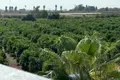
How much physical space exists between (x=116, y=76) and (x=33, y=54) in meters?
13.0

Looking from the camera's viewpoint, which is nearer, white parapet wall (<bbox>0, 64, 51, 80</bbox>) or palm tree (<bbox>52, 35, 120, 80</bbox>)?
white parapet wall (<bbox>0, 64, 51, 80</bbox>)

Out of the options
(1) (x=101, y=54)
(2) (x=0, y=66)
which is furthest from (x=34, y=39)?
(2) (x=0, y=66)

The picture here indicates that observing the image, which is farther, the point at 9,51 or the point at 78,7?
the point at 78,7

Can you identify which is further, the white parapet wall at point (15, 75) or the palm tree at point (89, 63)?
the palm tree at point (89, 63)

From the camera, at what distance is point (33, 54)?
2183 cm

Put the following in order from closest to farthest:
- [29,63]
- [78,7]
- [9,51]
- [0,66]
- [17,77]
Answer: [17,77]
[0,66]
[29,63]
[9,51]
[78,7]

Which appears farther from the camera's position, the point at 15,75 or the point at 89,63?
the point at 89,63

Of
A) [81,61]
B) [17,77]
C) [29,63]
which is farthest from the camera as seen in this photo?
[29,63]

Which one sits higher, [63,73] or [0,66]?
[0,66]

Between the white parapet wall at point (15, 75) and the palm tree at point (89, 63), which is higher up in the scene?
the white parapet wall at point (15, 75)

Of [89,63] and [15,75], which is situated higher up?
[15,75]

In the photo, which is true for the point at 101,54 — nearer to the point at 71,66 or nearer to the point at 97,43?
the point at 97,43

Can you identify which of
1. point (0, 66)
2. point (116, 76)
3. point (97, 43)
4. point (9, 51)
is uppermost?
point (0, 66)

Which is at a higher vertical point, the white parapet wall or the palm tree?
the white parapet wall
